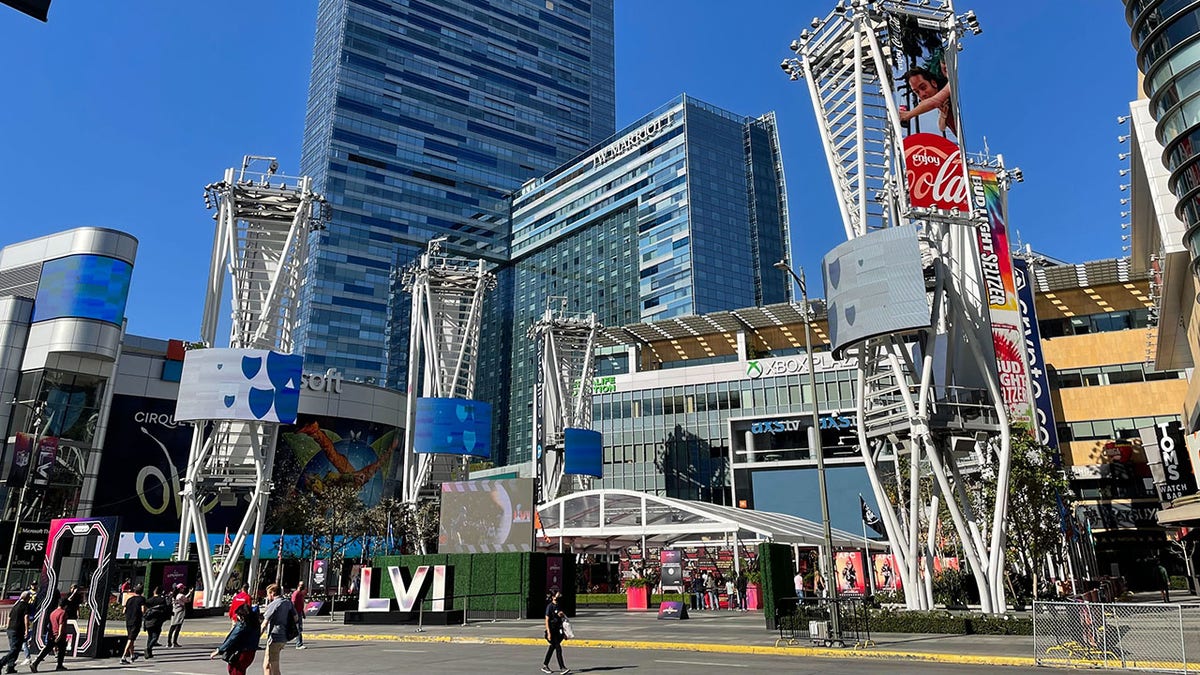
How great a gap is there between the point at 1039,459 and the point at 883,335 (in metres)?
13.9

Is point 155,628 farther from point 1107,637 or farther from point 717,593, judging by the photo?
point 717,593

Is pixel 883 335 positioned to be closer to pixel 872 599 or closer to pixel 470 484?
pixel 872 599

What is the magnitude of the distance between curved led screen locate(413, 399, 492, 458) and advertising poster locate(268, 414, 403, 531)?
14.7 meters

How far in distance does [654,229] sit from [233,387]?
98.6 meters

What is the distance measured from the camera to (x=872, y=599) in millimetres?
31234

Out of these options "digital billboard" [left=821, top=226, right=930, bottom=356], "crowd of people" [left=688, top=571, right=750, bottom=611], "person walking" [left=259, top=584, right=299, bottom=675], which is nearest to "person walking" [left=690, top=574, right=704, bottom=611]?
"crowd of people" [left=688, top=571, right=750, bottom=611]

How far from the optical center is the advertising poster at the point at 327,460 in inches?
2908

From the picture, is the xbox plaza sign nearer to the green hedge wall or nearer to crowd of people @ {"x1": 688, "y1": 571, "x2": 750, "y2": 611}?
crowd of people @ {"x1": 688, "y1": 571, "x2": 750, "y2": 611}

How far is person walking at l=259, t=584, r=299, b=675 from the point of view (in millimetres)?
12992

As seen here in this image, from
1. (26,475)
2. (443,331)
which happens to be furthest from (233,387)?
(443,331)

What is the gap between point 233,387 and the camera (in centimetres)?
4122

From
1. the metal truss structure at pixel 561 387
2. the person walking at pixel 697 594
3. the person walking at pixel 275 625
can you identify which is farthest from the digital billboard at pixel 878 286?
the metal truss structure at pixel 561 387

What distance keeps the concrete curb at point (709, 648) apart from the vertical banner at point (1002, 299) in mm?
34145

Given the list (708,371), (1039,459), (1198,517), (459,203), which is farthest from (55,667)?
(459,203)
